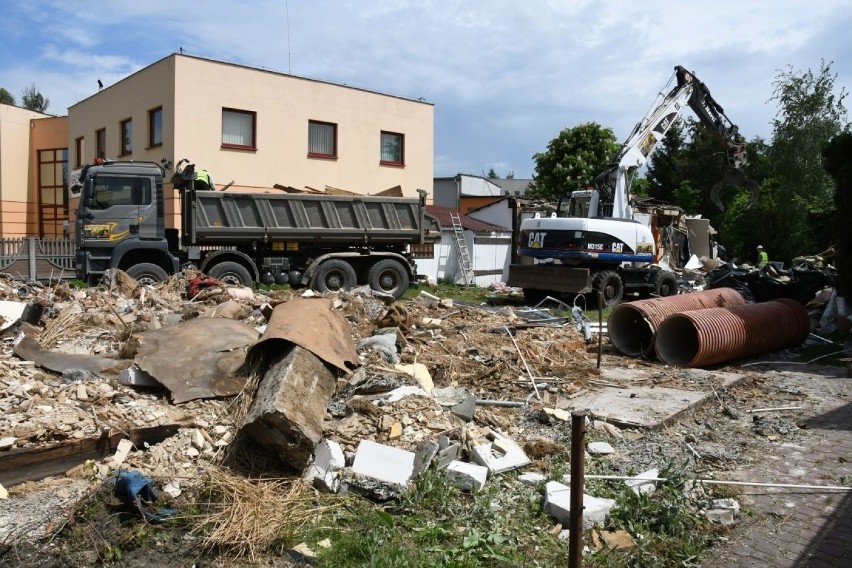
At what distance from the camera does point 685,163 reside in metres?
43.4

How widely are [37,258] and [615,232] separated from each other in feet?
43.5

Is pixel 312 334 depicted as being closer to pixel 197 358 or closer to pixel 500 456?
pixel 197 358

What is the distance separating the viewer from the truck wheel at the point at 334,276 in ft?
52.7

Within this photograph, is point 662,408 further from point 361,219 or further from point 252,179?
point 252,179

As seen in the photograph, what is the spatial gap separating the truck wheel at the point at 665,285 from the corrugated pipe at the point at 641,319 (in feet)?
19.1

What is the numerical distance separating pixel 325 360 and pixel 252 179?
53.2ft

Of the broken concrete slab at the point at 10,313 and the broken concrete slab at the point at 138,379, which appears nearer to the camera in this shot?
the broken concrete slab at the point at 138,379

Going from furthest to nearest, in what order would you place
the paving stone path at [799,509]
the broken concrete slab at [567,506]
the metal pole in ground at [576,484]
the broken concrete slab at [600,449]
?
1. the broken concrete slab at [600,449]
2. the broken concrete slab at [567,506]
3. the paving stone path at [799,509]
4. the metal pole in ground at [576,484]

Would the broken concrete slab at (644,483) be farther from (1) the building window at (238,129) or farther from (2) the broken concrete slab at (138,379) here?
(1) the building window at (238,129)

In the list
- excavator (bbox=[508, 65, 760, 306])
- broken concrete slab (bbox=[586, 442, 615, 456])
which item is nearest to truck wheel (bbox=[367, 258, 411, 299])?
excavator (bbox=[508, 65, 760, 306])

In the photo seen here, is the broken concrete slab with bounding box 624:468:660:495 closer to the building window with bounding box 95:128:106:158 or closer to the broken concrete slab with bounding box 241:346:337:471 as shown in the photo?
the broken concrete slab with bounding box 241:346:337:471

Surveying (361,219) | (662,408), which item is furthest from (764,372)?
(361,219)

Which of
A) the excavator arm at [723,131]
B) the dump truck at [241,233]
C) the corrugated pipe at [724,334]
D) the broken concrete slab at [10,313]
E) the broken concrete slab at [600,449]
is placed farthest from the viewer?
the excavator arm at [723,131]

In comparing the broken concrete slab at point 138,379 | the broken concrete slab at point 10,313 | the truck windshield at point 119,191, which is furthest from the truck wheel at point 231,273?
the broken concrete slab at point 138,379
